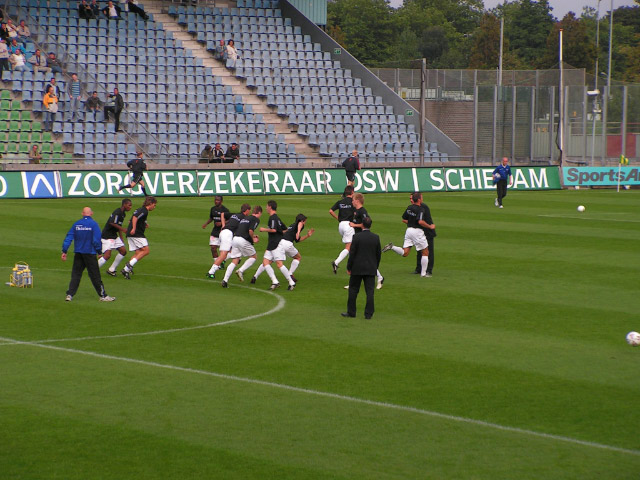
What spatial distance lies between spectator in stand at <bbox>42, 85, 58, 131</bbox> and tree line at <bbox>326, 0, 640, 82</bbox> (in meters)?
58.9

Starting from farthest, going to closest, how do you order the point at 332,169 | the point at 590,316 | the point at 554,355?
1. the point at 332,169
2. the point at 590,316
3. the point at 554,355

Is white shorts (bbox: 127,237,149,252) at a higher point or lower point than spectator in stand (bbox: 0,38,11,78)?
lower

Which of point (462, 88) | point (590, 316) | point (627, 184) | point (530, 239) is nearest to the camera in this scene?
point (590, 316)

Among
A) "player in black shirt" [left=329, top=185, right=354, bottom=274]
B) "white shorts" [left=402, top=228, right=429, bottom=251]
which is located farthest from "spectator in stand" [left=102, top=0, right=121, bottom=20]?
"white shorts" [left=402, top=228, right=429, bottom=251]

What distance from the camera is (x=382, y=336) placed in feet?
50.3

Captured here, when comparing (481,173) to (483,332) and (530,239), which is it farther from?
(483,332)

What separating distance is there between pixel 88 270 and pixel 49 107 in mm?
30042

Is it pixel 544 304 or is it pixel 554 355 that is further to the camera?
pixel 544 304

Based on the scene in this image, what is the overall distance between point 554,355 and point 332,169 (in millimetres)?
31789

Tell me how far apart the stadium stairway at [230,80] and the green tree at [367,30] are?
5828 cm

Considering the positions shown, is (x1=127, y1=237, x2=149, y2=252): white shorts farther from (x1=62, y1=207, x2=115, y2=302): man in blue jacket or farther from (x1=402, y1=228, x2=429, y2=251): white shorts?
(x1=402, y1=228, x2=429, y2=251): white shorts

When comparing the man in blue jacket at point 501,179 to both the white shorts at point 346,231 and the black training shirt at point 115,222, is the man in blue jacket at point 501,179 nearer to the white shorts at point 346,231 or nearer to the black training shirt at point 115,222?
the white shorts at point 346,231

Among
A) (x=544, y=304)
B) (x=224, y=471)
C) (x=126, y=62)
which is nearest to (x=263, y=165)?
(x=126, y=62)

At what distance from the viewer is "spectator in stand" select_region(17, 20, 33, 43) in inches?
1935
